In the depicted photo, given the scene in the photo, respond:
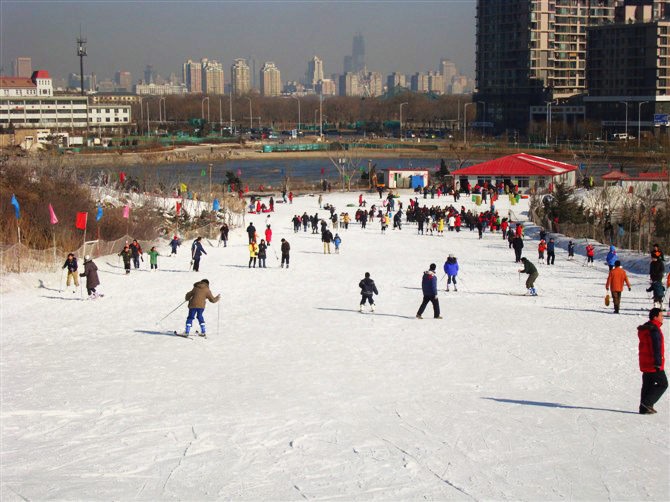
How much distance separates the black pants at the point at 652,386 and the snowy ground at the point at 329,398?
8.3 inches

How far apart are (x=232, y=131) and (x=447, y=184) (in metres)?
82.8

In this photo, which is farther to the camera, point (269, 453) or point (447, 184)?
point (447, 184)

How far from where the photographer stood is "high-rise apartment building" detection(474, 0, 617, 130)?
111938 mm

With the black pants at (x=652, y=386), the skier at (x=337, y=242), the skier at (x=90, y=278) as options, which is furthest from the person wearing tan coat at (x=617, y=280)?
the skier at (x=337, y=242)

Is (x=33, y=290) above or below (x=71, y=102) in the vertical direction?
below

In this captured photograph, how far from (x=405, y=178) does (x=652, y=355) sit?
48100 millimetres

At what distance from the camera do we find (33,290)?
20109 mm

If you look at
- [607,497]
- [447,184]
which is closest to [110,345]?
[607,497]

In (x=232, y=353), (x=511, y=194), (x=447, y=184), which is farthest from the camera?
(x=447, y=184)

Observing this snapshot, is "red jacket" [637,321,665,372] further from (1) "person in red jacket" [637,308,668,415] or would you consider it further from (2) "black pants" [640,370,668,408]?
(2) "black pants" [640,370,668,408]

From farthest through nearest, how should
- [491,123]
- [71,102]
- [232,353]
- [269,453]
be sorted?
[71,102]
[491,123]
[232,353]
[269,453]

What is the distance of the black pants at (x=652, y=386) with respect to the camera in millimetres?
9516

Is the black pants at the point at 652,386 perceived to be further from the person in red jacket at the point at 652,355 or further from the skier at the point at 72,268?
the skier at the point at 72,268

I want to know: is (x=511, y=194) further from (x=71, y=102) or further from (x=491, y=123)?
(x=71, y=102)
